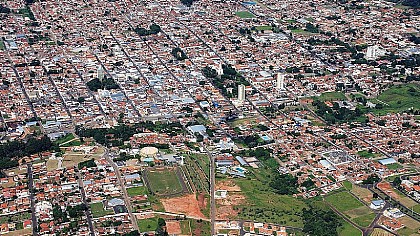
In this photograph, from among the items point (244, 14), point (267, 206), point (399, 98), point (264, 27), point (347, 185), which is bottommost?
point (244, 14)

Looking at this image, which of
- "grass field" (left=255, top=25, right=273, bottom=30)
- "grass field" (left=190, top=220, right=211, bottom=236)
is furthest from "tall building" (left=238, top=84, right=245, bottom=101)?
"grass field" (left=255, top=25, right=273, bottom=30)

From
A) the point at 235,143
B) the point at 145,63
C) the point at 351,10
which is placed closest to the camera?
the point at 235,143

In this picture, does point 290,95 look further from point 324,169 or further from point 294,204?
point 294,204

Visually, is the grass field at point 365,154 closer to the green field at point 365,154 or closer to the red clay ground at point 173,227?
the green field at point 365,154

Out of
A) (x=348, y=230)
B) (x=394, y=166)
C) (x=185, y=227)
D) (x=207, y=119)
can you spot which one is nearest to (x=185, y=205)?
(x=185, y=227)

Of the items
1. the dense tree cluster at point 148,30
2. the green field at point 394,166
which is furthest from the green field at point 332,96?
the dense tree cluster at point 148,30

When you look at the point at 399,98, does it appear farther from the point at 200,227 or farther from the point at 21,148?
the point at 21,148

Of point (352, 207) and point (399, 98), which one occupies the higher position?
point (352, 207)

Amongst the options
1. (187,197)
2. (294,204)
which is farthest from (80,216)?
(294,204)
